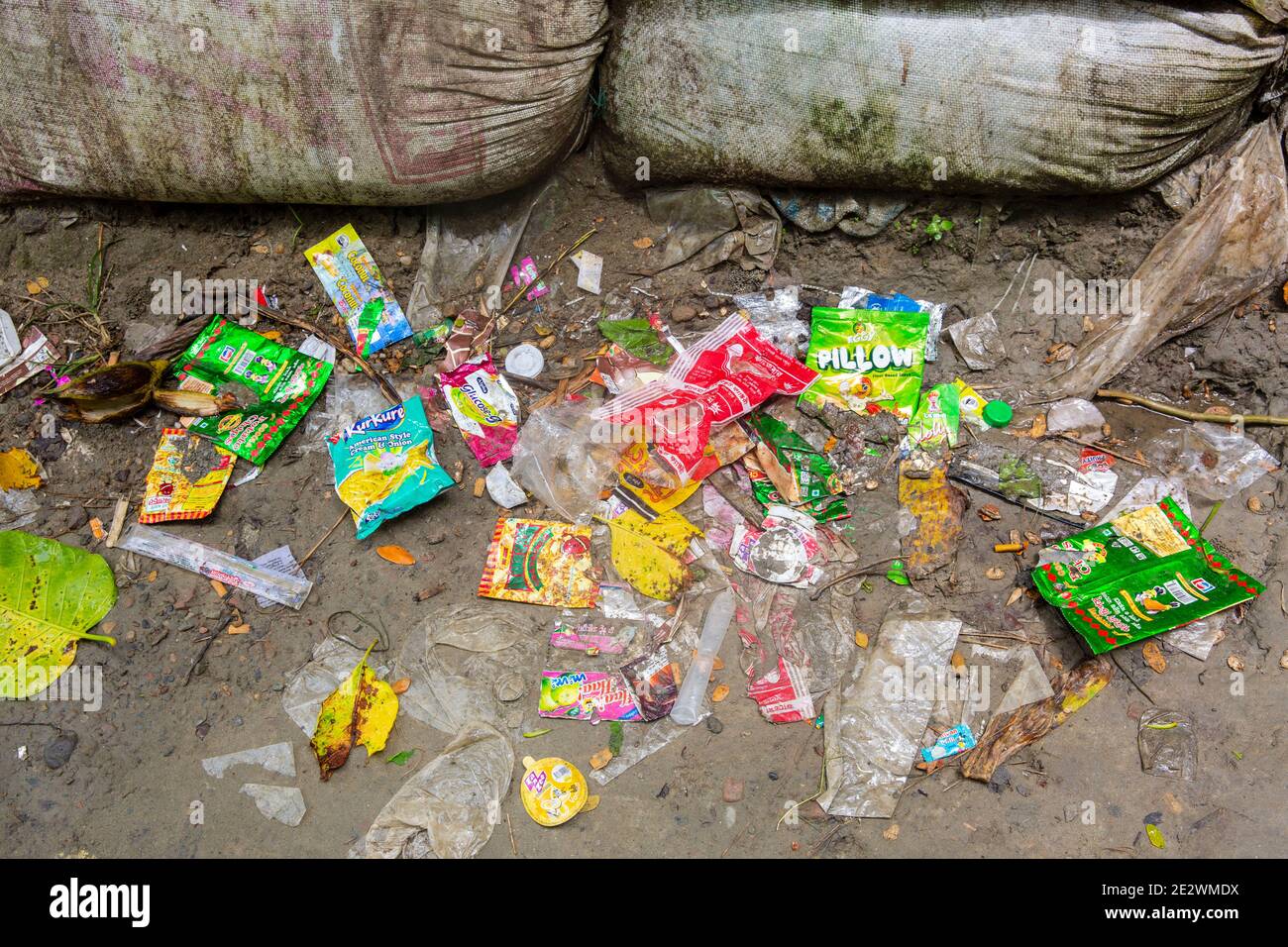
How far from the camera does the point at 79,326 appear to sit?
2.53m

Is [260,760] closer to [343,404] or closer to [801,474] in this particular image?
[343,404]

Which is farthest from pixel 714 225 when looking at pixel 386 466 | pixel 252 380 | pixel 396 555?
pixel 252 380

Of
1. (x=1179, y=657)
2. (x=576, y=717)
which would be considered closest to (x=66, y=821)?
(x=576, y=717)

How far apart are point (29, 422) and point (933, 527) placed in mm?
2732

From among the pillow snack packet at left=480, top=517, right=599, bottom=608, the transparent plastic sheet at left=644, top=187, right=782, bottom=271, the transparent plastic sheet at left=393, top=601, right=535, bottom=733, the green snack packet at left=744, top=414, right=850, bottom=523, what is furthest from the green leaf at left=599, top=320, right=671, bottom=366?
the transparent plastic sheet at left=393, top=601, right=535, bottom=733

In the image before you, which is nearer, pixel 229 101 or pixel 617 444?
pixel 229 101

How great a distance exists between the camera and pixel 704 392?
2348mm

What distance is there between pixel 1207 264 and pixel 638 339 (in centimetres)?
171

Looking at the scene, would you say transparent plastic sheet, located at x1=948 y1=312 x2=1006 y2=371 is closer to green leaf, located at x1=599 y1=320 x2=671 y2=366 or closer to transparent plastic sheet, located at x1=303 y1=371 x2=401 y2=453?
green leaf, located at x1=599 y1=320 x2=671 y2=366

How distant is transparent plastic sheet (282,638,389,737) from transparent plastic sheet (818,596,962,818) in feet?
3.93

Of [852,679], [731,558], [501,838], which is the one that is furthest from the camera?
[731,558]

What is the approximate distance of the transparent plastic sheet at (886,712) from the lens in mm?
1988

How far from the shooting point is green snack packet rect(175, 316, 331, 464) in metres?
2.42

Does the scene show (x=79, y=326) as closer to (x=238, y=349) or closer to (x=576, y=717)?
(x=238, y=349)
